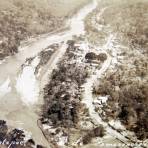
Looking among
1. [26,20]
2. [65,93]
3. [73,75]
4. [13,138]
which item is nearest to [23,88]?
[65,93]

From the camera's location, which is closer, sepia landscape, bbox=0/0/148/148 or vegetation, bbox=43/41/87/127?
sepia landscape, bbox=0/0/148/148

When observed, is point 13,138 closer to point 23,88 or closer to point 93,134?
point 93,134

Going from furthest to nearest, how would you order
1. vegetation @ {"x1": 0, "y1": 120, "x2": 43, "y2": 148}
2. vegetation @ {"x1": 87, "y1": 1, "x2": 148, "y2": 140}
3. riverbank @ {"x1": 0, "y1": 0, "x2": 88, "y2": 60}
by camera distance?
1. riverbank @ {"x1": 0, "y1": 0, "x2": 88, "y2": 60}
2. vegetation @ {"x1": 87, "y1": 1, "x2": 148, "y2": 140}
3. vegetation @ {"x1": 0, "y1": 120, "x2": 43, "y2": 148}

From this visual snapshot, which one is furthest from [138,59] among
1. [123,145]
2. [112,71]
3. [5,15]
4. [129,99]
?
[5,15]

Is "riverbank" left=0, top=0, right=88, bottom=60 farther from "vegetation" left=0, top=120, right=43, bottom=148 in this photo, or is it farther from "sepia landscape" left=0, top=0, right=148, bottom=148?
"vegetation" left=0, top=120, right=43, bottom=148

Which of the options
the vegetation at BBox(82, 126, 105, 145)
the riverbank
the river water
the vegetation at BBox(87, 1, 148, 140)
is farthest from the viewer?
the riverbank

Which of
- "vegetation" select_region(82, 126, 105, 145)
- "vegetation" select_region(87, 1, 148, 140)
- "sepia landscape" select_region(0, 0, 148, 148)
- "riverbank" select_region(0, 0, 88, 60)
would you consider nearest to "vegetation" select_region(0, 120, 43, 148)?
"sepia landscape" select_region(0, 0, 148, 148)

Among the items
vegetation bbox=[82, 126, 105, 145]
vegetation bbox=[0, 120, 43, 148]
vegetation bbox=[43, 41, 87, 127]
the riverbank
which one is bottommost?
vegetation bbox=[82, 126, 105, 145]
